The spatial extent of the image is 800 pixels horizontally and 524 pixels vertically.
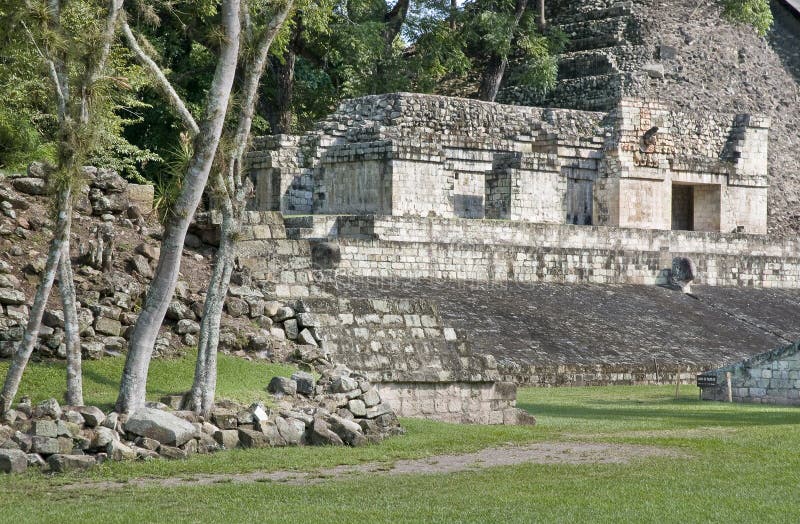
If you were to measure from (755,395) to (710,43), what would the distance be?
24.9 meters

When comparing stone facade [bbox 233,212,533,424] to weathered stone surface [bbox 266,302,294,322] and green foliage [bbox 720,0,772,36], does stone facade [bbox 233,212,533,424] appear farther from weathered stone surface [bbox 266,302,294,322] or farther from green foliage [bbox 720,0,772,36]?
green foliage [bbox 720,0,772,36]

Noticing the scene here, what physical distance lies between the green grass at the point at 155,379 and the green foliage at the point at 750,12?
99.0 ft

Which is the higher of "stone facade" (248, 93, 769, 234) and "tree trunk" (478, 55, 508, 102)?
"tree trunk" (478, 55, 508, 102)

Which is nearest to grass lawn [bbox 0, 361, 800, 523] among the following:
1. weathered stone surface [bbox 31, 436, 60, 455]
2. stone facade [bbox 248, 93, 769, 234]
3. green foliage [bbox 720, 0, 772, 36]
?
weathered stone surface [bbox 31, 436, 60, 455]

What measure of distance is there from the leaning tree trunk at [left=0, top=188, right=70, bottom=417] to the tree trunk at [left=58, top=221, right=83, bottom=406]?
0.08 metres

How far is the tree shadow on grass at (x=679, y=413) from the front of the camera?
666 inches

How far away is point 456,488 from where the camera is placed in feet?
35.2

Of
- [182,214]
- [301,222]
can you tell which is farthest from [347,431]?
[301,222]

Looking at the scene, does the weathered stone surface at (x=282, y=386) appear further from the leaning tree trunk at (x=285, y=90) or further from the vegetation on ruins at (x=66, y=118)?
the leaning tree trunk at (x=285, y=90)

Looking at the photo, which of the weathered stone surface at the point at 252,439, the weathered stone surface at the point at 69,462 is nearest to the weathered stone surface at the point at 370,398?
the weathered stone surface at the point at 252,439

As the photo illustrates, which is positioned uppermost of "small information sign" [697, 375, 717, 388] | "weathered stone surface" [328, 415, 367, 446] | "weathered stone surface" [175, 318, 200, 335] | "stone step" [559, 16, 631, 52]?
"stone step" [559, 16, 631, 52]

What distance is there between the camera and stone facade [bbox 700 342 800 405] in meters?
19.9

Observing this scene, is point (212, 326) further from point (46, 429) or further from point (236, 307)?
point (46, 429)

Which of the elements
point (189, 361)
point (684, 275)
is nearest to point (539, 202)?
point (684, 275)
